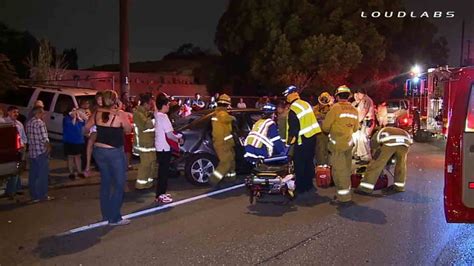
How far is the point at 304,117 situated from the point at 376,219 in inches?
82.5

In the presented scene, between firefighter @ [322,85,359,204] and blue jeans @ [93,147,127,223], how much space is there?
3294 mm

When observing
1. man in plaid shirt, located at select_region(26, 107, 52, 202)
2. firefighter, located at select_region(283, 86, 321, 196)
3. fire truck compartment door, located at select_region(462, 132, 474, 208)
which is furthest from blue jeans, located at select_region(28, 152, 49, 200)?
fire truck compartment door, located at select_region(462, 132, 474, 208)

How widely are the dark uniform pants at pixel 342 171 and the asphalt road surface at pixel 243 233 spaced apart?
23 centimetres

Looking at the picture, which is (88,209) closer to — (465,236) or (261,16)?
(465,236)

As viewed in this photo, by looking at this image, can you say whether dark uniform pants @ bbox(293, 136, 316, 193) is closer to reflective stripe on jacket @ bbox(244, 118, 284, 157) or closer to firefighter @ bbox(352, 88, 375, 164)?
reflective stripe on jacket @ bbox(244, 118, 284, 157)

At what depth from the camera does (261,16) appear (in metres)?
31.3

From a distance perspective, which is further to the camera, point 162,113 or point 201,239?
point 162,113

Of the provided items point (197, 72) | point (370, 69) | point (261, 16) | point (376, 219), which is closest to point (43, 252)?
point (376, 219)

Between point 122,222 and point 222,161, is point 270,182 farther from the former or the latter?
point 122,222

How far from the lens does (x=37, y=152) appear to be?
881 centimetres

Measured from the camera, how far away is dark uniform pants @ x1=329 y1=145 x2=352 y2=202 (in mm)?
8430

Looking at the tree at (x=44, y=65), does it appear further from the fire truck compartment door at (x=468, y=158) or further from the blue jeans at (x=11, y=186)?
the fire truck compartment door at (x=468, y=158)

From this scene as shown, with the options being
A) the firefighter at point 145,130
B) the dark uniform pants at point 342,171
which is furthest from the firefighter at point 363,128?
the firefighter at point 145,130

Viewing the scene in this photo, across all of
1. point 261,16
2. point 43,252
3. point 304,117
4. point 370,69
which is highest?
point 261,16
